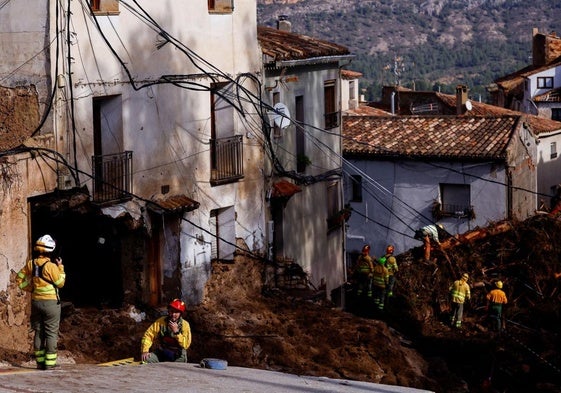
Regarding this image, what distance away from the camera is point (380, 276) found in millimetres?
31562

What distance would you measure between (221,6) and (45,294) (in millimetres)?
11793

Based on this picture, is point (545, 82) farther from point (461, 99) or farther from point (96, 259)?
point (96, 259)

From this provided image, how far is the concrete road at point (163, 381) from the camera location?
604 inches

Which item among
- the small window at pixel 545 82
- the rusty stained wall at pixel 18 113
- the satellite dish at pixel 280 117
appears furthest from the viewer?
the small window at pixel 545 82

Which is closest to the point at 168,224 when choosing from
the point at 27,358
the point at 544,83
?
the point at 27,358

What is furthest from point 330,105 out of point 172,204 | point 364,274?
point 172,204

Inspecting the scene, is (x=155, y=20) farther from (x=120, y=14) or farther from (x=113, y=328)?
(x=113, y=328)

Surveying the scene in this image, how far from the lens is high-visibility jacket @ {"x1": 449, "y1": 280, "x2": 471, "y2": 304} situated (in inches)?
1241

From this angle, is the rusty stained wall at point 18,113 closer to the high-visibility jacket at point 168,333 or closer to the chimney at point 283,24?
the high-visibility jacket at point 168,333

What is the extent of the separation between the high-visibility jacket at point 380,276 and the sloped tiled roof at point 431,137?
1008 centimetres

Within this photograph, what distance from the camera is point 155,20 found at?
83.1 ft

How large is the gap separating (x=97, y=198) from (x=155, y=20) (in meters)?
4.05

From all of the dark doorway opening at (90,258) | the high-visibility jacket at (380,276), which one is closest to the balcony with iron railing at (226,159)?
the dark doorway opening at (90,258)

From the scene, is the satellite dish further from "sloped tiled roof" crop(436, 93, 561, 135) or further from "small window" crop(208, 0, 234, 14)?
"sloped tiled roof" crop(436, 93, 561, 135)
